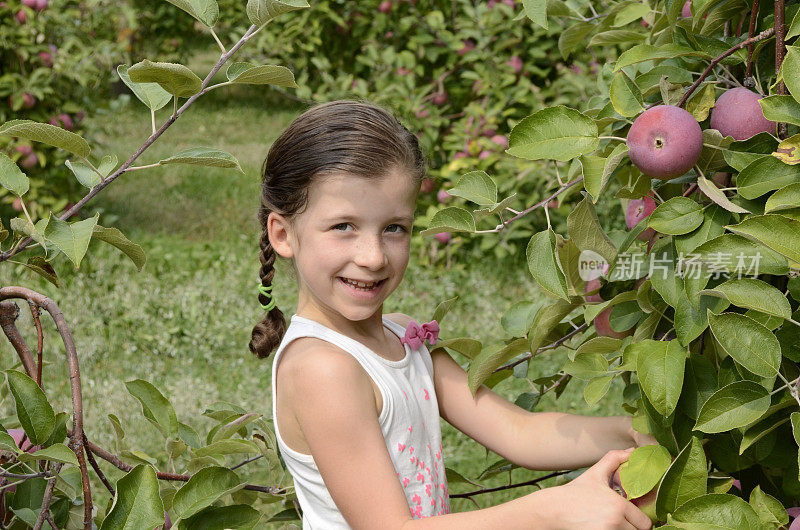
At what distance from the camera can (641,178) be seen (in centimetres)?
100

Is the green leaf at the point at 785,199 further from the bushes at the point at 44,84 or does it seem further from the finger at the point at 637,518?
the bushes at the point at 44,84

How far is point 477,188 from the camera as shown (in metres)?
1.11

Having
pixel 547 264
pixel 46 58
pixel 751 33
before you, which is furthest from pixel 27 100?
pixel 751 33

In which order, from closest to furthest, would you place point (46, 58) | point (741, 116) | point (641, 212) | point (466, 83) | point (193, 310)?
point (741, 116) → point (641, 212) → point (193, 310) → point (466, 83) → point (46, 58)

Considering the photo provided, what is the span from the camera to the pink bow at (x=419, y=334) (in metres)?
1.35

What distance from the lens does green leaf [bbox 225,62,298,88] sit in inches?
41.0

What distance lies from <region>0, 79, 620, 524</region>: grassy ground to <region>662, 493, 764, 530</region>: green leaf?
164 cm

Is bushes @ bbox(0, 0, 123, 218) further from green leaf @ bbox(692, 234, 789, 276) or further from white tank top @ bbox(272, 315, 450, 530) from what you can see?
green leaf @ bbox(692, 234, 789, 276)

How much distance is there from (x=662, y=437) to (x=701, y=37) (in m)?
0.44

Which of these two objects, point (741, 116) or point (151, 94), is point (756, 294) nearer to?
point (741, 116)

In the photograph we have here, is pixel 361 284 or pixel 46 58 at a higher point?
pixel 46 58

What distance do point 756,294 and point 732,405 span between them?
0.11 metres

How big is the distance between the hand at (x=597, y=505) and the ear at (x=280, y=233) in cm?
51

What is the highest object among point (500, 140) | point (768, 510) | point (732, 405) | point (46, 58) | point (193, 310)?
point (46, 58)
